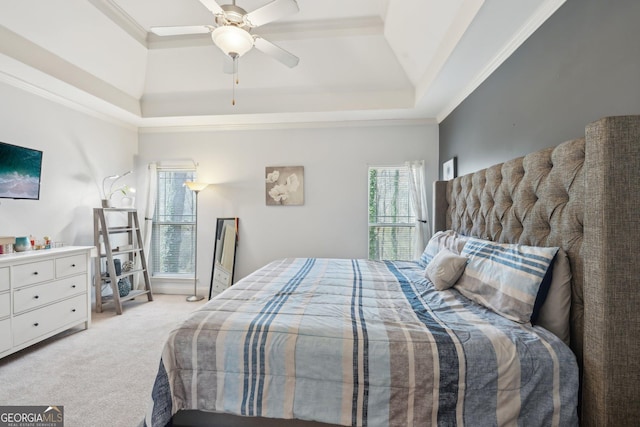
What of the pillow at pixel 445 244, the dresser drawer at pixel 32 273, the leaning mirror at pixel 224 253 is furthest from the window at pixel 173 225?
the pillow at pixel 445 244

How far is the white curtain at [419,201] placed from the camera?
375cm

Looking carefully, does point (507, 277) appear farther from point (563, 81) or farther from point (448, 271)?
point (563, 81)

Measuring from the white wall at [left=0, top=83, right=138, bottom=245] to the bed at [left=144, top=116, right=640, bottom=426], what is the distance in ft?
9.30

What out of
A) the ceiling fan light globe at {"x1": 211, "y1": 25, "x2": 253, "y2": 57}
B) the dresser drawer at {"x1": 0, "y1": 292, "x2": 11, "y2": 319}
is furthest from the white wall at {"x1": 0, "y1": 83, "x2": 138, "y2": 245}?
the ceiling fan light globe at {"x1": 211, "y1": 25, "x2": 253, "y2": 57}

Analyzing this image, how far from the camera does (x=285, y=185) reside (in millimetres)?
4070

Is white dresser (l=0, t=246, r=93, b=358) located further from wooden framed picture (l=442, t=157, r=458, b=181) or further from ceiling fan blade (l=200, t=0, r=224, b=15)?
wooden framed picture (l=442, t=157, r=458, b=181)

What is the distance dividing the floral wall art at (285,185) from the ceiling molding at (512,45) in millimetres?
2162

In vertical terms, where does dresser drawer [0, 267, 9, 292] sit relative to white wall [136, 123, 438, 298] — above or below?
below

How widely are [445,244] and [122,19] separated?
3.92 metres

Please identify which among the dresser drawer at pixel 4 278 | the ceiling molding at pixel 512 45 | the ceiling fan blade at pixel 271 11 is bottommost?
the dresser drawer at pixel 4 278

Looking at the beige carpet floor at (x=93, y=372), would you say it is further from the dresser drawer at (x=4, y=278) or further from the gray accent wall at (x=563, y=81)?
the gray accent wall at (x=563, y=81)

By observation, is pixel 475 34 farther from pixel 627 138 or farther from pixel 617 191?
pixel 617 191

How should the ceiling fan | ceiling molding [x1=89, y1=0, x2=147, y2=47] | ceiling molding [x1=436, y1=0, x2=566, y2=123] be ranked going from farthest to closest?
ceiling molding [x1=89, y1=0, x2=147, y2=47]
the ceiling fan
ceiling molding [x1=436, y1=0, x2=566, y2=123]

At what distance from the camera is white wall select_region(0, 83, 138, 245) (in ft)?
9.11
